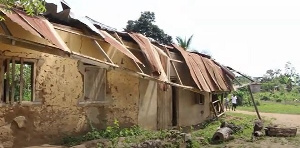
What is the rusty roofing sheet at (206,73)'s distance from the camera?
48.2ft

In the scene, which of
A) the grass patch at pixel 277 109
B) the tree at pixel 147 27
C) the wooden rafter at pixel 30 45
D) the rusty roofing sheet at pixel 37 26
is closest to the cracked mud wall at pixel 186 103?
the rusty roofing sheet at pixel 37 26

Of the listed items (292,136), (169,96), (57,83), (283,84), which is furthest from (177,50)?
(283,84)

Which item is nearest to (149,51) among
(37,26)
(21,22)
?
(37,26)

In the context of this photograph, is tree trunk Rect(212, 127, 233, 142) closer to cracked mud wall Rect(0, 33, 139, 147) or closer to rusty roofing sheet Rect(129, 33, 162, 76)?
rusty roofing sheet Rect(129, 33, 162, 76)

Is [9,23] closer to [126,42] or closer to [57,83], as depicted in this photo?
[57,83]

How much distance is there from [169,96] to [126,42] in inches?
138

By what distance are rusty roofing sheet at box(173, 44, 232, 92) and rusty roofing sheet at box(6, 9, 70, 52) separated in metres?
7.50

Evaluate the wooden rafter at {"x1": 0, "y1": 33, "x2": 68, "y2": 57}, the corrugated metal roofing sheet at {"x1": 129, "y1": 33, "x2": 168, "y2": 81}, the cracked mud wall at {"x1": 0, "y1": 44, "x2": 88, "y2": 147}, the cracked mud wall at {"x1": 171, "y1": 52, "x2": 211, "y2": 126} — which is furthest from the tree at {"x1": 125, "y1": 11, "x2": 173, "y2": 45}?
the wooden rafter at {"x1": 0, "y1": 33, "x2": 68, "y2": 57}

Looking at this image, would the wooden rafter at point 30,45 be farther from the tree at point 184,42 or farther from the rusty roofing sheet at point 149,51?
the tree at point 184,42

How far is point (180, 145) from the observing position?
9.49 metres

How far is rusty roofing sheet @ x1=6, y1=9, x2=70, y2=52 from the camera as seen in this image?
7375mm

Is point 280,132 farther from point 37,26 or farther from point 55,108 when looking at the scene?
point 37,26

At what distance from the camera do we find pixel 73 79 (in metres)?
9.85

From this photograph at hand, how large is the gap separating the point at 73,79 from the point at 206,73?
8.51 meters
